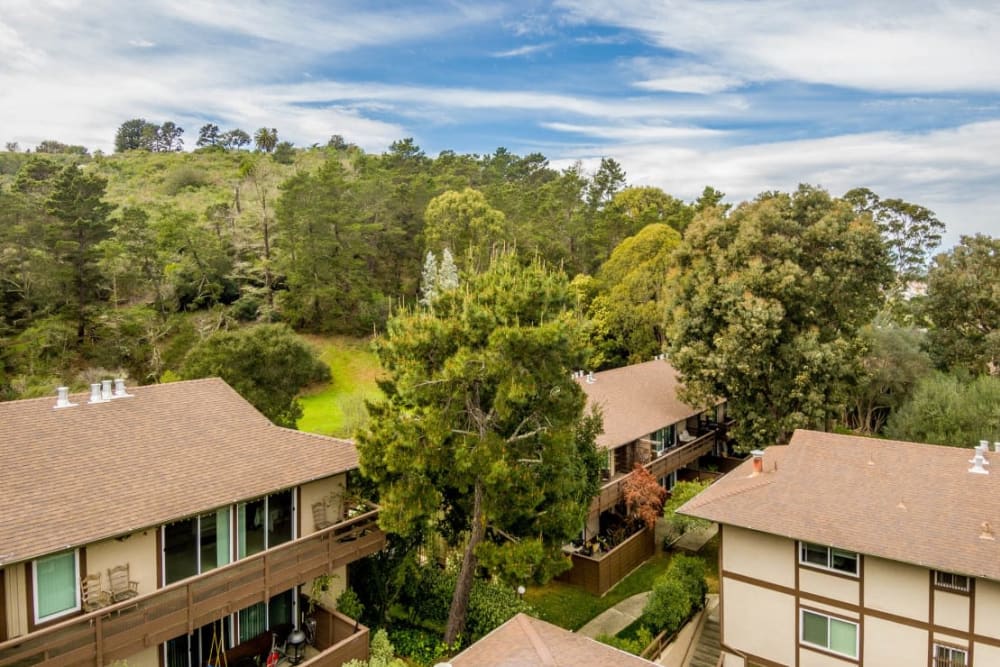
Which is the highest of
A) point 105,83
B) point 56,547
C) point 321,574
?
point 105,83

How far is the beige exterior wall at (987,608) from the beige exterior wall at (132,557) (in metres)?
17.1

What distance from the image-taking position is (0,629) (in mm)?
10219

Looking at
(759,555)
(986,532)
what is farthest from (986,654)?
(759,555)

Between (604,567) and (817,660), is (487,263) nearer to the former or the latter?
(604,567)

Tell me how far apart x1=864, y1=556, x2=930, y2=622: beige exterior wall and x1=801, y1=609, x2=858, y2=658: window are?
2.93 feet

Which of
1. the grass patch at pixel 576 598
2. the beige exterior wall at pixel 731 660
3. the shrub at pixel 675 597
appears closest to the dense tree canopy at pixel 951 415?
the grass patch at pixel 576 598

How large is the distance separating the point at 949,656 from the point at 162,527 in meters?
17.1

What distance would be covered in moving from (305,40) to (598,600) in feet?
69.8

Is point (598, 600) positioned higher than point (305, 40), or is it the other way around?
point (305, 40)

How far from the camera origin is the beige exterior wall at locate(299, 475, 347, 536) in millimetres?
15125

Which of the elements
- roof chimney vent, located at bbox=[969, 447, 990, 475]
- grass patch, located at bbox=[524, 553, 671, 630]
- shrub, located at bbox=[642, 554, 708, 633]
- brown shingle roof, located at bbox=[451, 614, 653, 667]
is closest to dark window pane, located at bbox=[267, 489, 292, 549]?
brown shingle roof, located at bbox=[451, 614, 653, 667]

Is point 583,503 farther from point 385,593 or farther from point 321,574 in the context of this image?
point 321,574

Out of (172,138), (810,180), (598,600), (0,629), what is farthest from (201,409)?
(172,138)

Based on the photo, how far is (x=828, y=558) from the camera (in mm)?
14945
